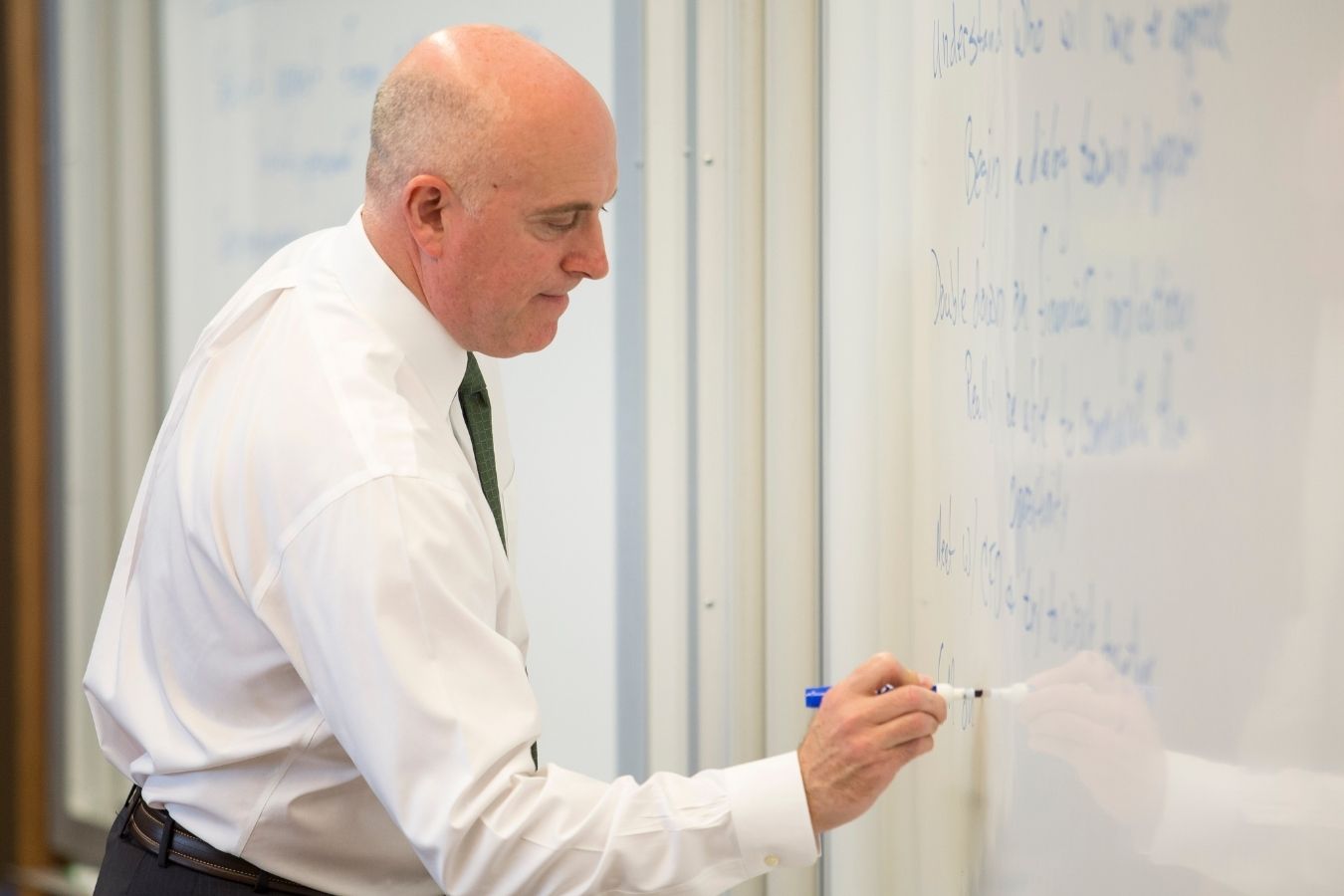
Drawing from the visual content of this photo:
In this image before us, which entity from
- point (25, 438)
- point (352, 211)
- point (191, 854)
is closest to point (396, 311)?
point (191, 854)

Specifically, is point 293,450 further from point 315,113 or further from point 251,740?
point 315,113

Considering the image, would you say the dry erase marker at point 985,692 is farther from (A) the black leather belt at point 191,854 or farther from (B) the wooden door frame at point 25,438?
(B) the wooden door frame at point 25,438

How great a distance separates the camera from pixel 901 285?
1086 millimetres

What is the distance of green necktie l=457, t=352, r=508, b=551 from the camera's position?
42.2 inches

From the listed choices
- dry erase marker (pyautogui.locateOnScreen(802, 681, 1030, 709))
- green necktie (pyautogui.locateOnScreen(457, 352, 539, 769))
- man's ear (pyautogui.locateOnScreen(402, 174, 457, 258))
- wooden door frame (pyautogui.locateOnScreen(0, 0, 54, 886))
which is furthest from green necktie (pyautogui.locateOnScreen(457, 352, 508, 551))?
wooden door frame (pyautogui.locateOnScreen(0, 0, 54, 886))

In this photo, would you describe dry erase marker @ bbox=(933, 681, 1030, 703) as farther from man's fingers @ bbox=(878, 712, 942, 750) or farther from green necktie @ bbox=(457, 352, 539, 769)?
green necktie @ bbox=(457, 352, 539, 769)

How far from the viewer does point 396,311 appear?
3.18ft

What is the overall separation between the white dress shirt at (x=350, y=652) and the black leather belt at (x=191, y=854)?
0.02 m

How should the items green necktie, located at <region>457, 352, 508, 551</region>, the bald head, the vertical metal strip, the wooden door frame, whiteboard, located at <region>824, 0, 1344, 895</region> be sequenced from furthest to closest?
the wooden door frame
the vertical metal strip
green necktie, located at <region>457, 352, 508, 551</region>
the bald head
whiteboard, located at <region>824, 0, 1344, 895</region>

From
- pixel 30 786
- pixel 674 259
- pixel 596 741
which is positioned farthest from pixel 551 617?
pixel 30 786

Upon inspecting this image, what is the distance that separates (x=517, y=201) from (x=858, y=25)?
0.42m

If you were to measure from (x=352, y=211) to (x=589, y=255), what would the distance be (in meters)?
0.83

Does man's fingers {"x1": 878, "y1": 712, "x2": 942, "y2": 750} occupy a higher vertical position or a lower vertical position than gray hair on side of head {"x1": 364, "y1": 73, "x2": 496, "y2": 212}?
lower

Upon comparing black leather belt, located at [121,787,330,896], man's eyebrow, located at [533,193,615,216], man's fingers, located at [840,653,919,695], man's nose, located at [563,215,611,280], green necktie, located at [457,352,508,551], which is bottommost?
black leather belt, located at [121,787,330,896]
